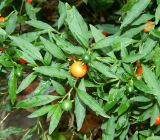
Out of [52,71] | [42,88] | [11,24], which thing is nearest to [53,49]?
[52,71]

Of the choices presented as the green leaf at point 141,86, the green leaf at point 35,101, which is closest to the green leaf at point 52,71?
the green leaf at point 35,101

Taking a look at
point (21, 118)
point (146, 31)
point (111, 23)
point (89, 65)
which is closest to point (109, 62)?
point (89, 65)

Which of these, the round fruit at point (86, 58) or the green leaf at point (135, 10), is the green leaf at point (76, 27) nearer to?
the round fruit at point (86, 58)

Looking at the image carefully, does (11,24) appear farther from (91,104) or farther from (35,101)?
(91,104)

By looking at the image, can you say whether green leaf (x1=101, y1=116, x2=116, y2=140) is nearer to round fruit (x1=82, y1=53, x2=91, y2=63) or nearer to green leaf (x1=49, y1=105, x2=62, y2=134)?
green leaf (x1=49, y1=105, x2=62, y2=134)

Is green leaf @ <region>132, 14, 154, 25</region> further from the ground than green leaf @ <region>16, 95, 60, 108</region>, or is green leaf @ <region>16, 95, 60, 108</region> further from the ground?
green leaf @ <region>132, 14, 154, 25</region>

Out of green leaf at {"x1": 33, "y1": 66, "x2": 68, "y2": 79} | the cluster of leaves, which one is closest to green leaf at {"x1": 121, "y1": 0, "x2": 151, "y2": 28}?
the cluster of leaves
